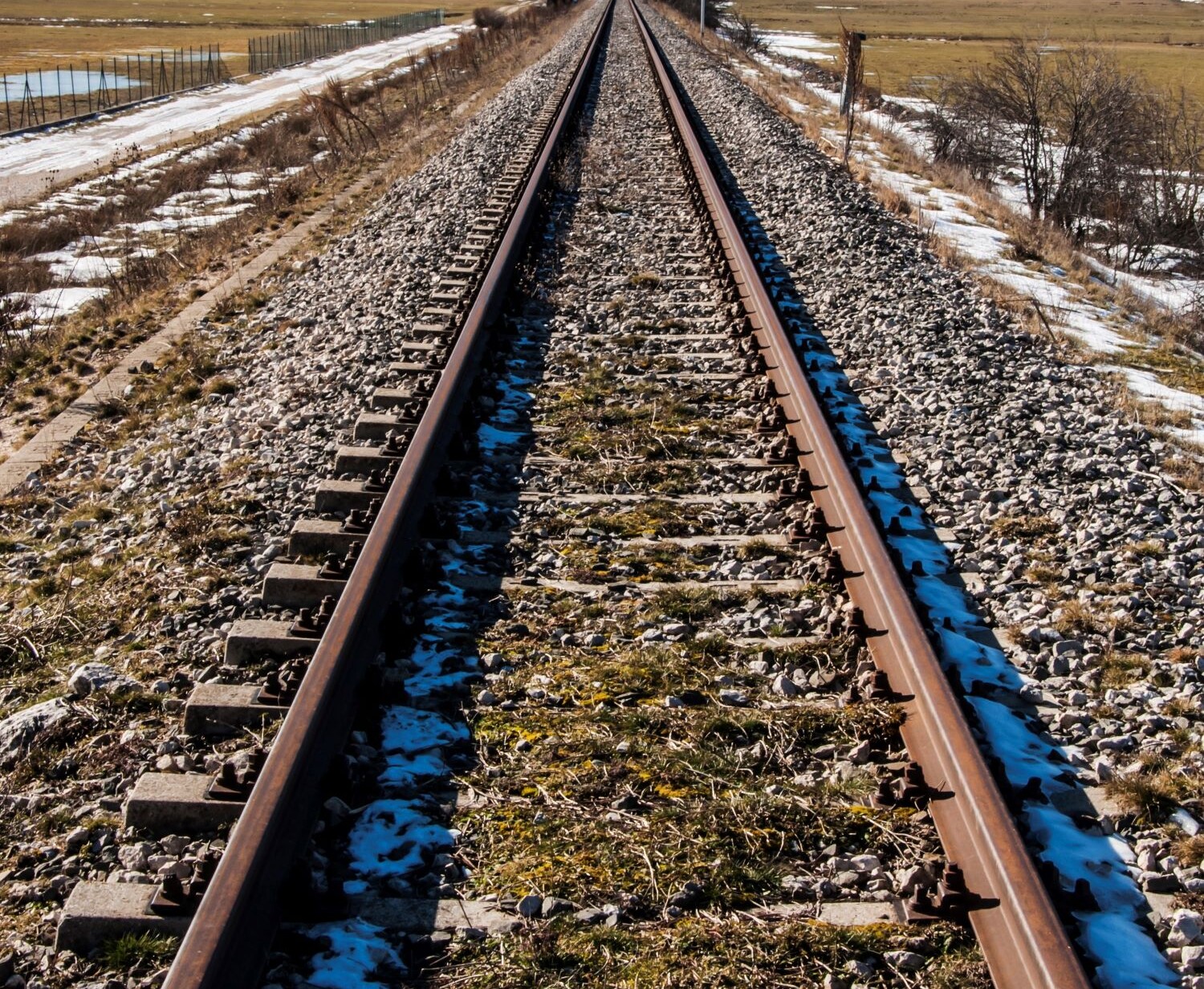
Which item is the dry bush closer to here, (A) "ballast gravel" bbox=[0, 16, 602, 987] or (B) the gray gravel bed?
(A) "ballast gravel" bbox=[0, 16, 602, 987]

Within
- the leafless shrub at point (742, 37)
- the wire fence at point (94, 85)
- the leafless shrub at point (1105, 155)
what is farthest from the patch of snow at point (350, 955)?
the leafless shrub at point (742, 37)

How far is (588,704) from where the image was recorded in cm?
382

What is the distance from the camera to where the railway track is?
2.94 metres

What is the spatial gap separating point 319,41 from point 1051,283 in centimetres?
5211

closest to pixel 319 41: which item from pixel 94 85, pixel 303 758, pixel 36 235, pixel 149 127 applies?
pixel 94 85

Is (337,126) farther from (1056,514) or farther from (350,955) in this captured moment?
(350,955)

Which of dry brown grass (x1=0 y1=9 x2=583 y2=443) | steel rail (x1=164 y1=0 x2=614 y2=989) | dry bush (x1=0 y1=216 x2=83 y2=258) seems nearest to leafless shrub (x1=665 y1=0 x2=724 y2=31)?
dry brown grass (x1=0 y1=9 x2=583 y2=443)

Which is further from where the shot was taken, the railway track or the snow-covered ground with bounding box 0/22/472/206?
the snow-covered ground with bounding box 0/22/472/206

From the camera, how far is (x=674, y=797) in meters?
3.38

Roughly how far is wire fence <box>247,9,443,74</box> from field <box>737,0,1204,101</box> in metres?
20.6

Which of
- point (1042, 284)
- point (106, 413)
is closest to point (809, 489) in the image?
point (106, 413)

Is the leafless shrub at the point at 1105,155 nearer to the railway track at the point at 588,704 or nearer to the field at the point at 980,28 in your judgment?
the field at the point at 980,28

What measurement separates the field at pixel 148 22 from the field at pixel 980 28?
26021mm

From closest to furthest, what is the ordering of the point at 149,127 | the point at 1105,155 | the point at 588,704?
the point at 588,704 → the point at 1105,155 → the point at 149,127
